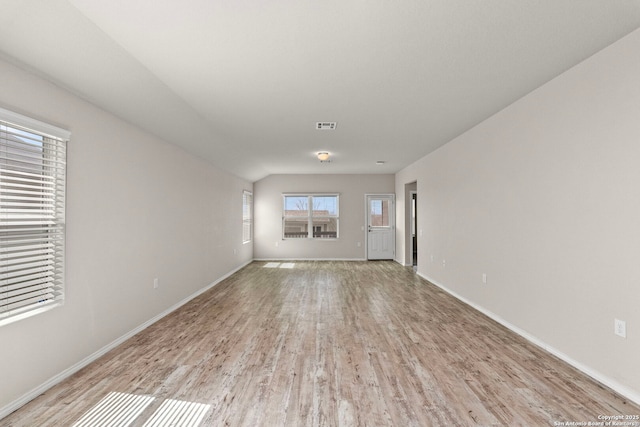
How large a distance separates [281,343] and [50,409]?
1726 millimetres

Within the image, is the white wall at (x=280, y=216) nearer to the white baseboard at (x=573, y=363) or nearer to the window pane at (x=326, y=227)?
the window pane at (x=326, y=227)

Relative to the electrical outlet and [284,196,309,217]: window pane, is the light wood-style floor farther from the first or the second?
[284,196,309,217]: window pane

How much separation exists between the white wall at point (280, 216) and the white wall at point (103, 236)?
4.12 m

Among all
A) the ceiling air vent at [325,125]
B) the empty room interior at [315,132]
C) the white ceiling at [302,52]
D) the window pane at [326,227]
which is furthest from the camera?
the window pane at [326,227]

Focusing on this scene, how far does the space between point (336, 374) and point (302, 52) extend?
8.07 ft

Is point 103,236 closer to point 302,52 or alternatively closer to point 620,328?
point 302,52

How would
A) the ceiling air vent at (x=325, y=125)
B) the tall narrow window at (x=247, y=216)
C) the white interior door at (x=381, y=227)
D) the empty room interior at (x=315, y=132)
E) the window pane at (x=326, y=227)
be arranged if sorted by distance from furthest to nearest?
the window pane at (x=326, y=227), the white interior door at (x=381, y=227), the tall narrow window at (x=247, y=216), the ceiling air vent at (x=325, y=125), the empty room interior at (x=315, y=132)

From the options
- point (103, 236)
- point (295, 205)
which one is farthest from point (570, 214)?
point (295, 205)

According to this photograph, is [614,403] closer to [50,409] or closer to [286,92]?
[286,92]

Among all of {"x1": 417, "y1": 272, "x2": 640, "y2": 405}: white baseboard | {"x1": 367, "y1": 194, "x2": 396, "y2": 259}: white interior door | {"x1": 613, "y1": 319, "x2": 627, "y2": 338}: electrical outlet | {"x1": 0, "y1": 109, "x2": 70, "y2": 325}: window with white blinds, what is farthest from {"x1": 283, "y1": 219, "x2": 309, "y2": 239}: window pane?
{"x1": 613, "y1": 319, "x2": 627, "y2": 338}: electrical outlet

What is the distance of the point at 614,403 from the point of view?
2061 millimetres

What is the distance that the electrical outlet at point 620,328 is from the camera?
219cm

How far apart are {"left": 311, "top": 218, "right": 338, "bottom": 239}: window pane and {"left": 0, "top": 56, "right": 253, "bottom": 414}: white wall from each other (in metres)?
4.58

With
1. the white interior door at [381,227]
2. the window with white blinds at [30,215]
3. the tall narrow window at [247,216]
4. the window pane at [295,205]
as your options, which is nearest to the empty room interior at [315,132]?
the window with white blinds at [30,215]
